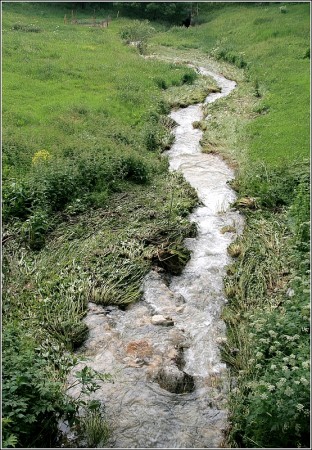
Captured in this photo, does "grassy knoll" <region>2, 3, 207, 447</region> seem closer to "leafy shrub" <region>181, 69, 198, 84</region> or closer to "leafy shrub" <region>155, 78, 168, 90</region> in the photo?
"leafy shrub" <region>155, 78, 168, 90</region>

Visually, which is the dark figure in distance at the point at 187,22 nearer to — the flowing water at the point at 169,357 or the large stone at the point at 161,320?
the flowing water at the point at 169,357

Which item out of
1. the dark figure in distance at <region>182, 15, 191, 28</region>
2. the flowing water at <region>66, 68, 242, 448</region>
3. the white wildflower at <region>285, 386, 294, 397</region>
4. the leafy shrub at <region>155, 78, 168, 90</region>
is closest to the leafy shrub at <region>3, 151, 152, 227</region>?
the flowing water at <region>66, 68, 242, 448</region>

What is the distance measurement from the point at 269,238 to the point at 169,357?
16.7 ft

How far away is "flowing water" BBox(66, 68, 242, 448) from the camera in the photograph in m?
8.16

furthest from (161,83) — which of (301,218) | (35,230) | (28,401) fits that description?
(28,401)

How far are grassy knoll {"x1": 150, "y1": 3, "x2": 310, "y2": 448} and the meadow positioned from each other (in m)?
0.04

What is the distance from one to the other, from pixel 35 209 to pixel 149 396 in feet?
22.2

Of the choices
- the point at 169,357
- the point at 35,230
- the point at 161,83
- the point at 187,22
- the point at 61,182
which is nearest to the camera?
the point at 169,357

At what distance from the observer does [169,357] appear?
965 cm

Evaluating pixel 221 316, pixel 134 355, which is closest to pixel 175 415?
pixel 134 355

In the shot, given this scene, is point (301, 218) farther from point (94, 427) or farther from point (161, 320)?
point (94, 427)

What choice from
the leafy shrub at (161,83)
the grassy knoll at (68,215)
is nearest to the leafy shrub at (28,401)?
the grassy knoll at (68,215)

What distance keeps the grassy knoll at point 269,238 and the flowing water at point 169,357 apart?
38 cm

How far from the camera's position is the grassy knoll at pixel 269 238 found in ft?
24.4
